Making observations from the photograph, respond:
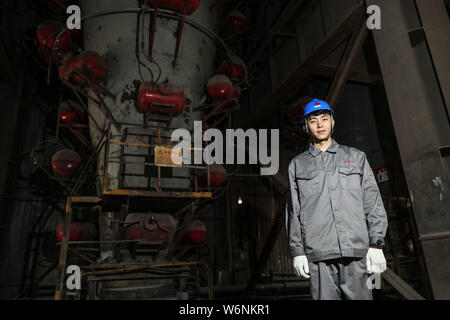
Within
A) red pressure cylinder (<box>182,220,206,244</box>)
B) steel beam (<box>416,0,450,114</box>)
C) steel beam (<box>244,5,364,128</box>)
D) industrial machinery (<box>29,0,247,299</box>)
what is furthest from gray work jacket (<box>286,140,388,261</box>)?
red pressure cylinder (<box>182,220,206,244</box>)

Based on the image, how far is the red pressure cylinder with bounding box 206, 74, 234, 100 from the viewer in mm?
7422

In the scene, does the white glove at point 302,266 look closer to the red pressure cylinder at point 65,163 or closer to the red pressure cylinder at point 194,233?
the red pressure cylinder at point 194,233

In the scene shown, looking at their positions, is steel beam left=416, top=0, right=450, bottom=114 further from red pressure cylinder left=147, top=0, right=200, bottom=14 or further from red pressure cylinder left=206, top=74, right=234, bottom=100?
red pressure cylinder left=147, top=0, right=200, bottom=14

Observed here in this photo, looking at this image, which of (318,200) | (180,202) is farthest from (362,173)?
(180,202)

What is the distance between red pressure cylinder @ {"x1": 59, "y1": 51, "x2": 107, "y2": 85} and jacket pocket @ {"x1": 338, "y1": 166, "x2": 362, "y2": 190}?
5801 mm

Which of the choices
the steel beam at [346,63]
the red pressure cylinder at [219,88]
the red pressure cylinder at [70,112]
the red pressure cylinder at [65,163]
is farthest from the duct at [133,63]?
the steel beam at [346,63]

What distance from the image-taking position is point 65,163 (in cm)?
871

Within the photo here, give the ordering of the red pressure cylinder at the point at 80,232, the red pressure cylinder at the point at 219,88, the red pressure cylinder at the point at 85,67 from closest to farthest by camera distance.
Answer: the red pressure cylinder at the point at 85,67 → the red pressure cylinder at the point at 219,88 → the red pressure cylinder at the point at 80,232

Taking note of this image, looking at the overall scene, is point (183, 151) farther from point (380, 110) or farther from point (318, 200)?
point (380, 110)

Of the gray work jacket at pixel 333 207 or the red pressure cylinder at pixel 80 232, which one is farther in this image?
the red pressure cylinder at pixel 80 232

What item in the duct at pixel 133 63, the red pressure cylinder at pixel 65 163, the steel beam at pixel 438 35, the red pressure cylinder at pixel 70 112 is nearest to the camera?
the steel beam at pixel 438 35

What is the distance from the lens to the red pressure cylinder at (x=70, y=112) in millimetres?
9133

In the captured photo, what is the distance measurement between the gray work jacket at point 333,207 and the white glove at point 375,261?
6cm

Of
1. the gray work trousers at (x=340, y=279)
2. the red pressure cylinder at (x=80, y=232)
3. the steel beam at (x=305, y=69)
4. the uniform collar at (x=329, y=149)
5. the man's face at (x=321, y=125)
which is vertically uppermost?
the steel beam at (x=305, y=69)
